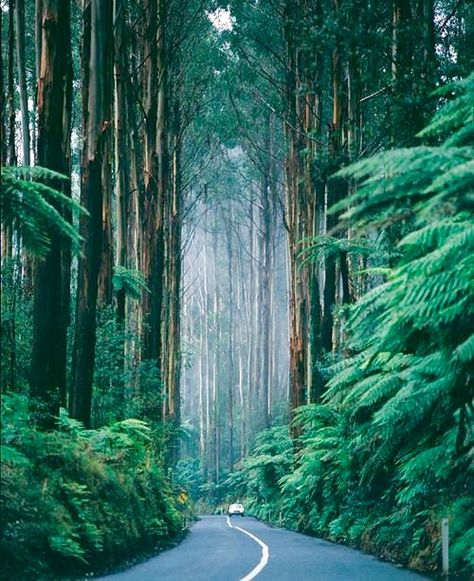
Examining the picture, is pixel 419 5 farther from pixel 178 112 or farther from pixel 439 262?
pixel 439 262

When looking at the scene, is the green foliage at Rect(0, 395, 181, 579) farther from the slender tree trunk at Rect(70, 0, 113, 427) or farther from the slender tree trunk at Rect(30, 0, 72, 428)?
the slender tree trunk at Rect(70, 0, 113, 427)

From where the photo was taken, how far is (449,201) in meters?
5.59

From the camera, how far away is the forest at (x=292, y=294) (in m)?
6.82

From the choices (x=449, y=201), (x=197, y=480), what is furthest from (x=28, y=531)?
(x=197, y=480)

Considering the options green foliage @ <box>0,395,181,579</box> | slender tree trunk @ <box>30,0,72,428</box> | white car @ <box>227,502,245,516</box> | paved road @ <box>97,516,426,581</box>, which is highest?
slender tree trunk @ <box>30,0,72,428</box>

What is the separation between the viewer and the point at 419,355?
7.75m

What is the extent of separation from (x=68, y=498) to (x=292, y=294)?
22.1m

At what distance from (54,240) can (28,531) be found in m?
5.05

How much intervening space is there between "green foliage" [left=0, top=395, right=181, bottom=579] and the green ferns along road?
10.7 feet

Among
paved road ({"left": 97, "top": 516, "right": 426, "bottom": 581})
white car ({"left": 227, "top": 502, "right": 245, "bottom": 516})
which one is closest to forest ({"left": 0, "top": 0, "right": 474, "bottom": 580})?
paved road ({"left": 97, "top": 516, "right": 426, "bottom": 581})

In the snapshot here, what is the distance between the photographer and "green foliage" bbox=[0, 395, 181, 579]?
8055 millimetres

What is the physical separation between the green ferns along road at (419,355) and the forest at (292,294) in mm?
27

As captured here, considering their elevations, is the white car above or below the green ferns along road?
below

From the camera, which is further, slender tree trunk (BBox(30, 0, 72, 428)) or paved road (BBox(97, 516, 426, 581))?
slender tree trunk (BBox(30, 0, 72, 428))
